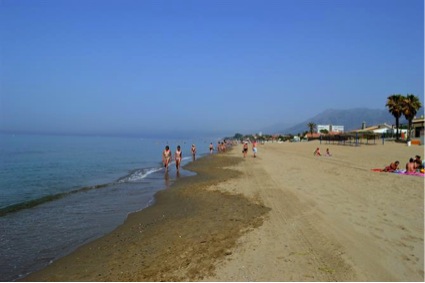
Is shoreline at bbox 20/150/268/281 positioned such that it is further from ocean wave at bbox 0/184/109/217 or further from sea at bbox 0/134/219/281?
ocean wave at bbox 0/184/109/217

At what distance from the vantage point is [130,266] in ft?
18.7

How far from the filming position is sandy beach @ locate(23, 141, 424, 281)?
5145 mm

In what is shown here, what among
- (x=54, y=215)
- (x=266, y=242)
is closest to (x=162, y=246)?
(x=266, y=242)

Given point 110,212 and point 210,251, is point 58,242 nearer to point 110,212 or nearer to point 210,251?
point 110,212

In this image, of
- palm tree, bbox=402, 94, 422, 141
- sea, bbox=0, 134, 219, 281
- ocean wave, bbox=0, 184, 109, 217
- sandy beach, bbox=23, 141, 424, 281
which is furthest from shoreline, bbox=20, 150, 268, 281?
palm tree, bbox=402, 94, 422, 141

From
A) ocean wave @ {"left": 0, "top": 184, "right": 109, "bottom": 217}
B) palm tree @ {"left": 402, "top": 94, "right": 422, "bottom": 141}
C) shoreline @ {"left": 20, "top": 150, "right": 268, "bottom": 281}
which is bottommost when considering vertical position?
Result: ocean wave @ {"left": 0, "top": 184, "right": 109, "bottom": 217}

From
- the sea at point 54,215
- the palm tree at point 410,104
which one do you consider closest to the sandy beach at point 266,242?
the sea at point 54,215

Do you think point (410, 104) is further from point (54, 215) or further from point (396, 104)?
point (54, 215)

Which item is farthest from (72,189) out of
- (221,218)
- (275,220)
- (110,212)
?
(275,220)

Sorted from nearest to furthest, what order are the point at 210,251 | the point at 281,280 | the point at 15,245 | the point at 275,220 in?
the point at 281,280, the point at 210,251, the point at 15,245, the point at 275,220

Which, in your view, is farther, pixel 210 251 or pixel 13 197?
pixel 13 197

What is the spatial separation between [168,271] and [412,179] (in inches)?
536

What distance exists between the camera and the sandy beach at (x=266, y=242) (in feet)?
16.9

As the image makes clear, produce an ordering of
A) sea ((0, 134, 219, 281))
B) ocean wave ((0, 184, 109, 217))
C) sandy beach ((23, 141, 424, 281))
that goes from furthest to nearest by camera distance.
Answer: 1. ocean wave ((0, 184, 109, 217))
2. sea ((0, 134, 219, 281))
3. sandy beach ((23, 141, 424, 281))
